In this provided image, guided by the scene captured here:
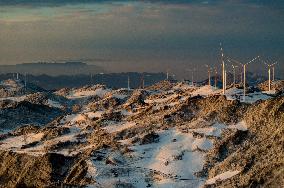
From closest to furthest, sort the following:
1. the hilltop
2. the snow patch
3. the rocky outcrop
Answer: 1. the rocky outcrop
2. the snow patch
3. the hilltop

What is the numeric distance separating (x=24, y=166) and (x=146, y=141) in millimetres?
34916

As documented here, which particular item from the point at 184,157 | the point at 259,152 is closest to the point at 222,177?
the point at 259,152

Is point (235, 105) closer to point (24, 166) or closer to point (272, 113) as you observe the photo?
point (272, 113)

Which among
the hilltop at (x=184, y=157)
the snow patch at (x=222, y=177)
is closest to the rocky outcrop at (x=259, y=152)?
the hilltop at (x=184, y=157)

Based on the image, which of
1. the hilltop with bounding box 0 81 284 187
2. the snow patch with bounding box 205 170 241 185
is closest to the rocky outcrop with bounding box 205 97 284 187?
the hilltop with bounding box 0 81 284 187

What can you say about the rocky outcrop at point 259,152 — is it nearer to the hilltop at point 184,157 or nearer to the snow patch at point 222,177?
the hilltop at point 184,157

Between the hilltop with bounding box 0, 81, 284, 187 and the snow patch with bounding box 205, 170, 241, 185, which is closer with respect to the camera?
the snow patch with bounding box 205, 170, 241, 185

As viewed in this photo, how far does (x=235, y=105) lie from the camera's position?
19162 centimetres

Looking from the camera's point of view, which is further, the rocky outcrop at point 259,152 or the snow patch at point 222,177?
the snow patch at point 222,177

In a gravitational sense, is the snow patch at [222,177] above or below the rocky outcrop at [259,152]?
below

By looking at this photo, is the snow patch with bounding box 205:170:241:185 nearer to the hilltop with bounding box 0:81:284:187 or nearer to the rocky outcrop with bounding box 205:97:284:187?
the hilltop with bounding box 0:81:284:187

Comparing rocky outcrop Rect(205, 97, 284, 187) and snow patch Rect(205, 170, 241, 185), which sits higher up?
rocky outcrop Rect(205, 97, 284, 187)

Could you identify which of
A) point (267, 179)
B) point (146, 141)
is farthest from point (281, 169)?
point (146, 141)

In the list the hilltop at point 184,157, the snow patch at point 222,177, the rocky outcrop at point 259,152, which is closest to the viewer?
the rocky outcrop at point 259,152
